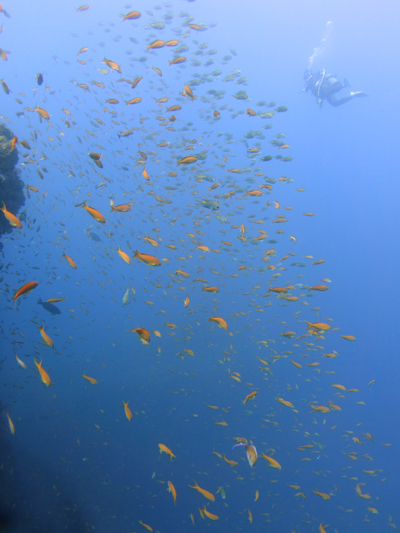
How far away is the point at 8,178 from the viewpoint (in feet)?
26.5

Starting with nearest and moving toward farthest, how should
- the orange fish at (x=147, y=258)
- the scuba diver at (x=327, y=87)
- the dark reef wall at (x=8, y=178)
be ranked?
the orange fish at (x=147, y=258) < the dark reef wall at (x=8, y=178) < the scuba diver at (x=327, y=87)

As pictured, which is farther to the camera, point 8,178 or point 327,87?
point 327,87

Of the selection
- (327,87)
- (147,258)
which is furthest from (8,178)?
(327,87)

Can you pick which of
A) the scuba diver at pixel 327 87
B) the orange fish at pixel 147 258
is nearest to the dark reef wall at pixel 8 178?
the orange fish at pixel 147 258

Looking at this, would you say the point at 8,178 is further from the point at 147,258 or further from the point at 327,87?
the point at 327,87

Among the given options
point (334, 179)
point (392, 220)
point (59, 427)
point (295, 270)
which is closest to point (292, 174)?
point (334, 179)

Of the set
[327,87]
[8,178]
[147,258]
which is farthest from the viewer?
[327,87]

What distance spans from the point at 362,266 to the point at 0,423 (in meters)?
62.3

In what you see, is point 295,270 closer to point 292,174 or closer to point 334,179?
point 292,174

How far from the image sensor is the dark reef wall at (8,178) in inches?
299

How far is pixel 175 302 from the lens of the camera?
33875mm

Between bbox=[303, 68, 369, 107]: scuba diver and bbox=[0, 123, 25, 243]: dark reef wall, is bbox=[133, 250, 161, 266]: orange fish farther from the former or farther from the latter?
bbox=[303, 68, 369, 107]: scuba diver

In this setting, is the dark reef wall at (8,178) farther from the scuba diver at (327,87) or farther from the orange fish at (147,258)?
the scuba diver at (327,87)

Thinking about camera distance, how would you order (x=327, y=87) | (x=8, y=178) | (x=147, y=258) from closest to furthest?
(x=147, y=258)
(x=8, y=178)
(x=327, y=87)
